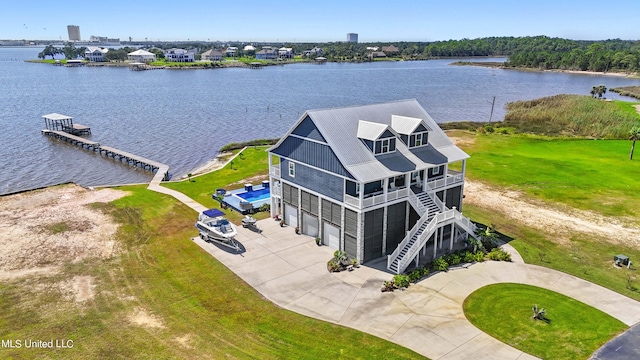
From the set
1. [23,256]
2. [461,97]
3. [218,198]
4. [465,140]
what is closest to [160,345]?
[23,256]

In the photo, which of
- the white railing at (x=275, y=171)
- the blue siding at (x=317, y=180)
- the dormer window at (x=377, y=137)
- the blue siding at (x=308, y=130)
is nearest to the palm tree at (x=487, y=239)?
the dormer window at (x=377, y=137)

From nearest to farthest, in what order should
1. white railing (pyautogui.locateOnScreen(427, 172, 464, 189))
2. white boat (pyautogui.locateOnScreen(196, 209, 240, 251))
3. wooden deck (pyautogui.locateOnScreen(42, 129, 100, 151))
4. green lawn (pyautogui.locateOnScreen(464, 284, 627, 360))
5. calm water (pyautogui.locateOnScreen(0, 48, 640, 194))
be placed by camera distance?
green lawn (pyautogui.locateOnScreen(464, 284, 627, 360))
white boat (pyautogui.locateOnScreen(196, 209, 240, 251))
white railing (pyautogui.locateOnScreen(427, 172, 464, 189))
calm water (pyautogui.locateOnScreen(0, 48, 640, 194))
wooden deck (pyautogui.locateOnScreen(42, 129, 100, 151))

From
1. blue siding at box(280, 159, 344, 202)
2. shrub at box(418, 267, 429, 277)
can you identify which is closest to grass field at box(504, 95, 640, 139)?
shrub at box(418, 267, 429, 277)

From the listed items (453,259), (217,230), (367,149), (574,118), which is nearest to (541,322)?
(453,259)

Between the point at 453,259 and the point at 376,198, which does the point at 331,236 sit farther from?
the point at 453,259

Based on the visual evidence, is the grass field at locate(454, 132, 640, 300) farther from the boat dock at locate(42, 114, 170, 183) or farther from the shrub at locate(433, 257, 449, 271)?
the boat dock at locate(42, 114, 170, 183)

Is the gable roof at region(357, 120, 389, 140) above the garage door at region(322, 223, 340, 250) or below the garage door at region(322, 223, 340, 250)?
above
